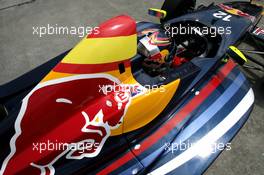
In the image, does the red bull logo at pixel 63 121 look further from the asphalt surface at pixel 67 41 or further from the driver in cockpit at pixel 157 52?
the asphalt surface at pixel 67 41

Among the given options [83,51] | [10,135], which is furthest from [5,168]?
[83,51]

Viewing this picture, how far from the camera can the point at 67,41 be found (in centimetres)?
541

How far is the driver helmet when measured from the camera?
3271 mm

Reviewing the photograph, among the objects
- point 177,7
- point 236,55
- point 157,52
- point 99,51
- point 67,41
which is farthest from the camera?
point 67,41

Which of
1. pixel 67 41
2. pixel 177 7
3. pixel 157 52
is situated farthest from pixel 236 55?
pixel 67 41

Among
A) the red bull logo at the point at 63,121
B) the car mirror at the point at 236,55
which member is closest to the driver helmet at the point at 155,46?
the red bull logo at the point at 63,121

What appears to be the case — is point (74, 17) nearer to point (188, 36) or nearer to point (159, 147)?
point (188, 36)

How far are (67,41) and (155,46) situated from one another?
2616 mm

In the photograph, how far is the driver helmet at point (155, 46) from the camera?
Answer: 10.7 ft

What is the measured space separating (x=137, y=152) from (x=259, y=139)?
1.77 m

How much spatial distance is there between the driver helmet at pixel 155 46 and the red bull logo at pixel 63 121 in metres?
0.68

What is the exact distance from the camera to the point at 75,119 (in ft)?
8.61

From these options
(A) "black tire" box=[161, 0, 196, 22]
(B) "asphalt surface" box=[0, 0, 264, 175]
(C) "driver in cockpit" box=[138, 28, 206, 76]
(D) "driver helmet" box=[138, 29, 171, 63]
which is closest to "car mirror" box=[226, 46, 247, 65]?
(C) "driver in cockpit" box=[138, 28, 206, 76]

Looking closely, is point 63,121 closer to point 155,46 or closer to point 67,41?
point 155,46
